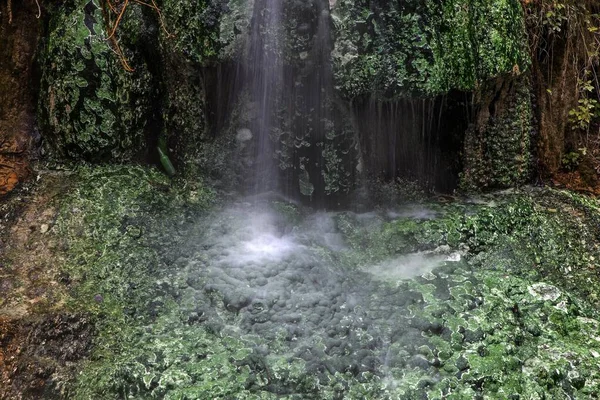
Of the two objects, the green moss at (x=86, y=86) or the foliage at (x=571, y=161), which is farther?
the foliage at (x=571, y=161)

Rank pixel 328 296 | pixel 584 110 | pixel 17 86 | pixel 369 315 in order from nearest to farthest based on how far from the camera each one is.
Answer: pixel 369 315 < pixel 328 296 < pixel 17 86 < pixel 584 110

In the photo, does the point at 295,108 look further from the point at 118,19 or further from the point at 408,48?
the point at 118,19

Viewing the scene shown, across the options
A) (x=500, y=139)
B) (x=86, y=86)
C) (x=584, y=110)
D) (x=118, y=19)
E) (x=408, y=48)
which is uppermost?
(x=118, y=19)

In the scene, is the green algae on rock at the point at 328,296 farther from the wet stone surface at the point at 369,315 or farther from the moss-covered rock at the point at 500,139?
the moss-covered rock at the point at 500,139

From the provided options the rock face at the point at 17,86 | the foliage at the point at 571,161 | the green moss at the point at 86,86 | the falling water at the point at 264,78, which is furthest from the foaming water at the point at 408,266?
the rock face at the point at 17,86

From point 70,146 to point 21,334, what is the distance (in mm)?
1522

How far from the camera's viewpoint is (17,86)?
3865 mm

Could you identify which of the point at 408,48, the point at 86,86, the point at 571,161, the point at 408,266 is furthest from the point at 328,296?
the point at 571,161

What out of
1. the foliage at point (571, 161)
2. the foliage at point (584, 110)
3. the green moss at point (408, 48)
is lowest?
the foliage at point (571, 161)

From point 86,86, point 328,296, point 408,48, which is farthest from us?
point 86,86

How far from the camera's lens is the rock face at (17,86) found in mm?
3756

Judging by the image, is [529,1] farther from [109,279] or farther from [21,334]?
[21,334]

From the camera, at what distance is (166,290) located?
3.09m

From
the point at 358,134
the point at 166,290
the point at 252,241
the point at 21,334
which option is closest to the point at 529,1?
the point at 358,134
